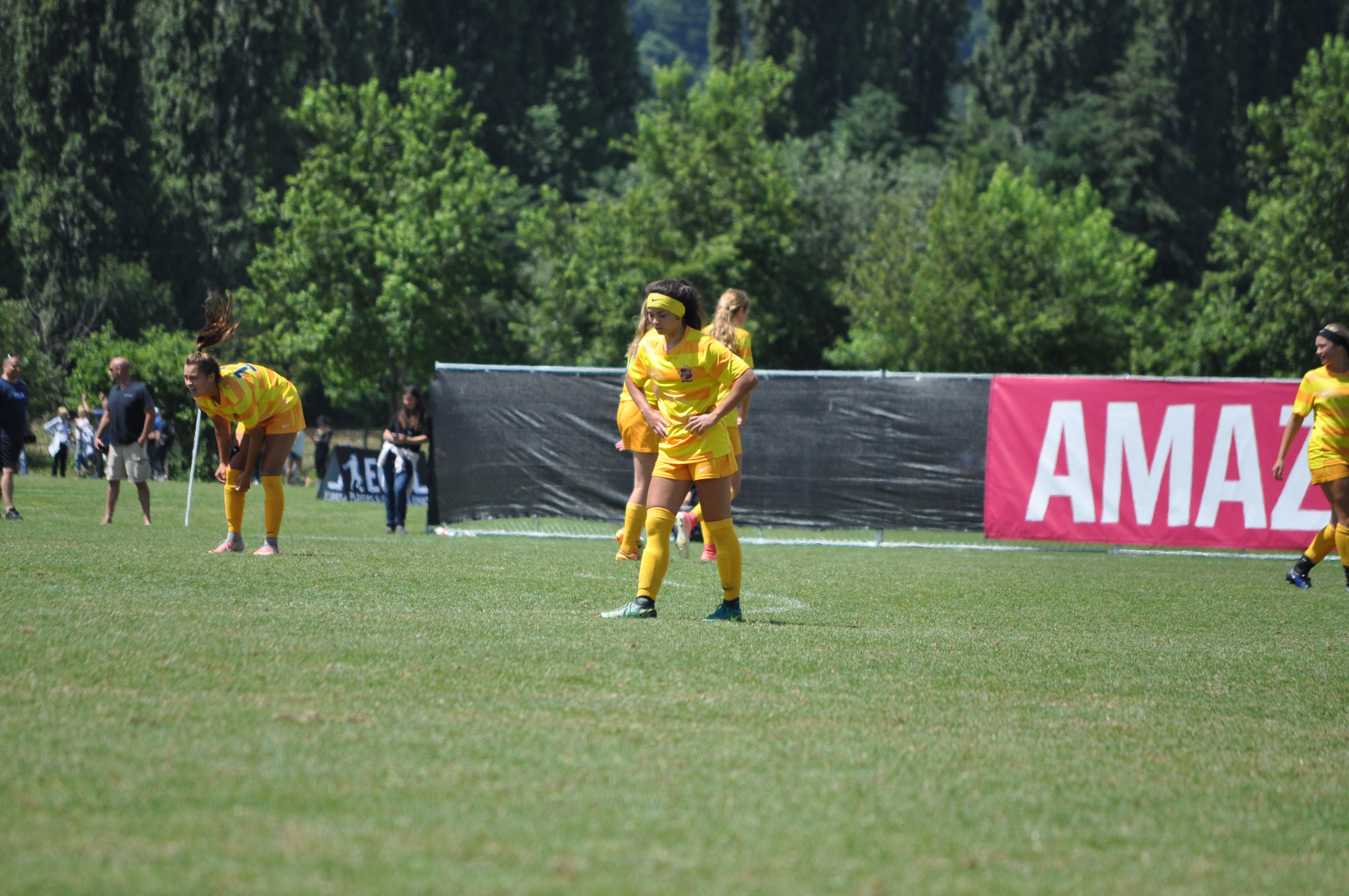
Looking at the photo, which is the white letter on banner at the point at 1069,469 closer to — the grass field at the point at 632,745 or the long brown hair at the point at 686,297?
the grass field at the point at 632,745

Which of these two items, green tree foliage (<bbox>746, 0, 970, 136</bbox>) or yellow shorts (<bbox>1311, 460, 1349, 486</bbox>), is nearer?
yellow shorts (<bbox>1311, 460, 1349, 486</bbox>)

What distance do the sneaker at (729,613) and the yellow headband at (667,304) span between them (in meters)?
1.64

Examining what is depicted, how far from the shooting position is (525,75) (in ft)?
214

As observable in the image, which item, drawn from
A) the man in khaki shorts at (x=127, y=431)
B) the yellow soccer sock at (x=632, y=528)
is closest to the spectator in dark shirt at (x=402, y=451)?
the man in khaki shorts at (x=127, y=431)

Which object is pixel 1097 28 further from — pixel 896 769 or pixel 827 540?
pixel 896 769

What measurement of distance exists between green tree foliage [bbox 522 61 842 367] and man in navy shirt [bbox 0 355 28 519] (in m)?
29.1

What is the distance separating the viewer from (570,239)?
50094 millimetres

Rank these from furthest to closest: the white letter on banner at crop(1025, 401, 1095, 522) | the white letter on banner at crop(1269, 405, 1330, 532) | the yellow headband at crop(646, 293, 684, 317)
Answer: the white letter on banner at crop(1025, 401, 1095, 522), the white letter on banner at crop(1269, 405, 1330, 532), the yellow headband at crop(646, 293, 684, 317)

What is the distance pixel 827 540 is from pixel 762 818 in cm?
1222

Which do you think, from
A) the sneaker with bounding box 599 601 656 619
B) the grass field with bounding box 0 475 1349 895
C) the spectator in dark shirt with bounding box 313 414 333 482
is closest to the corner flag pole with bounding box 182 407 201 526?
the grass field with bounding box 0 475 1349 895

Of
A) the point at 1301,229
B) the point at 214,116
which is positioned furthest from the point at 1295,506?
the point at 214,116

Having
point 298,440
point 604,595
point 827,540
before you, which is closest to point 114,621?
point 604,595

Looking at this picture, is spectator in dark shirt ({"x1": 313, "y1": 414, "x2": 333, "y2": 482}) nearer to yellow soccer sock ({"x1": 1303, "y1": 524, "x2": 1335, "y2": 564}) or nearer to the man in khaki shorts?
the man in khaki shorts

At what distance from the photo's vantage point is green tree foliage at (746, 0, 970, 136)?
6475 cm
